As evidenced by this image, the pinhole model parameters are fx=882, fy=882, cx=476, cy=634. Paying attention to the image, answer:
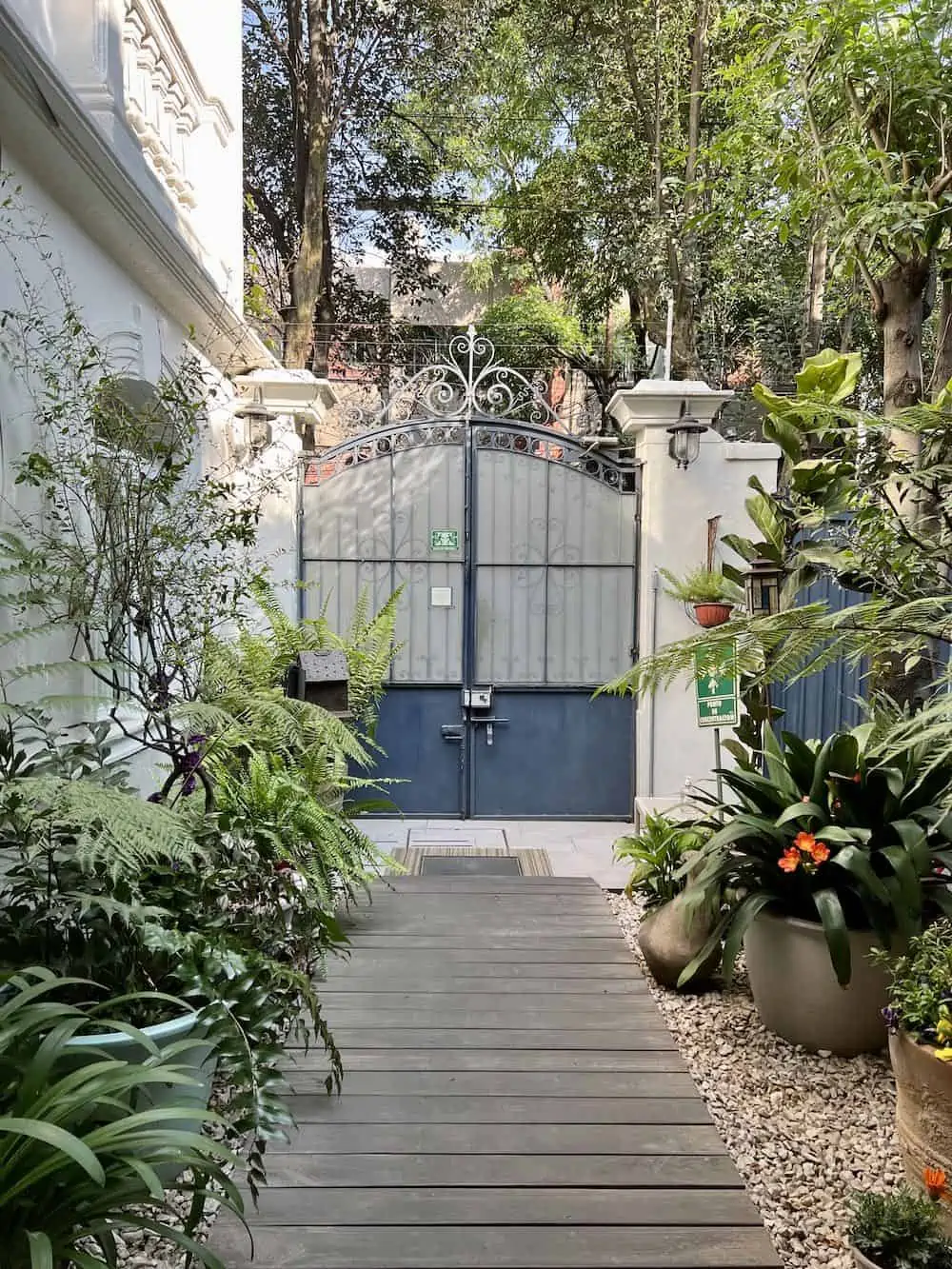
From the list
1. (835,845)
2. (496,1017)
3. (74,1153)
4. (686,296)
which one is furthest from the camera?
(686,296)

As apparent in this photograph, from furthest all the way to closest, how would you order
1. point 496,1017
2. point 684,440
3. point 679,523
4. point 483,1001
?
point 679,523 → point 684,440 → point 483,1001 → point 496,1017

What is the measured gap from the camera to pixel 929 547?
209cm

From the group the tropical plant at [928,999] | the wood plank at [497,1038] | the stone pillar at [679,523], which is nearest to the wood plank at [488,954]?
the wood plank at [497,1038]

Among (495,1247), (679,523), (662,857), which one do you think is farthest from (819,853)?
(679,523)

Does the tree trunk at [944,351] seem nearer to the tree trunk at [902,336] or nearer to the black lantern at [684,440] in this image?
the tree trunk at [902,336]

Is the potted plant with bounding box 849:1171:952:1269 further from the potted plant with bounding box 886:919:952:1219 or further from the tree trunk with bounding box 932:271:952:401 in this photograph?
the tree trunk with bounding box 932:271:952:401

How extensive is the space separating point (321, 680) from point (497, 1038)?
236 centimetres

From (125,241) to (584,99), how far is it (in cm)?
780

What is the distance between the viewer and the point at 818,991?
2.80 m

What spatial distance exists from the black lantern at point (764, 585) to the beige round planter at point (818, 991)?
1475 millimetres

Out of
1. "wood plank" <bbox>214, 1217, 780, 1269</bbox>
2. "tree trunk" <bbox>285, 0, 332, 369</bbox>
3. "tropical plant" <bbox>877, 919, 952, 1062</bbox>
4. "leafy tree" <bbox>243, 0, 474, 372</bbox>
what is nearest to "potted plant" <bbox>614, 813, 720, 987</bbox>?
"tropical plant" <bbox>877, 919, 952, 1062</bbox>

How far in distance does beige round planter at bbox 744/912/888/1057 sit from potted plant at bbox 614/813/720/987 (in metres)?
0.31

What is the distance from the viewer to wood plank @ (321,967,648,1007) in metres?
3.20

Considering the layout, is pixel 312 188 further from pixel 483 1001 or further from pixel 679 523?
pixel 483 1001
